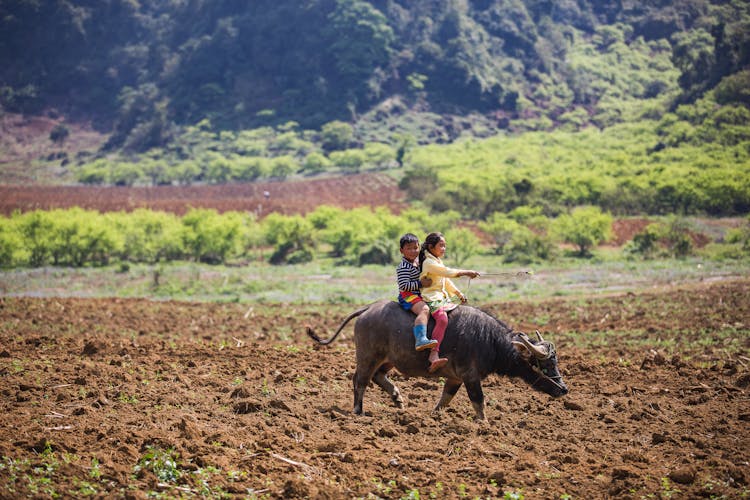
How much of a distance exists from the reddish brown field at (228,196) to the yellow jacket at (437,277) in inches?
2060

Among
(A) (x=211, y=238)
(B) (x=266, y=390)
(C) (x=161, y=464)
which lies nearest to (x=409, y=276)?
(B) (x=266, y=390)

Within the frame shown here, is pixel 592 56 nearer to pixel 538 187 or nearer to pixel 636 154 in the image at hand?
pixel 636 154

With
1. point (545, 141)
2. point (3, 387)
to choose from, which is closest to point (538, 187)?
point (545, 141)

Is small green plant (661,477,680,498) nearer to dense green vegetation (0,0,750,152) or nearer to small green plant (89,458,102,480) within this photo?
small green plant (89,458,102,480)

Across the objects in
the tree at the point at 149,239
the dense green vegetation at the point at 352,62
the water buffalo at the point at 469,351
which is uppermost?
the dense green vegetation at the point at 352,62

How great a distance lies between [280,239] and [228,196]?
34.4 metres

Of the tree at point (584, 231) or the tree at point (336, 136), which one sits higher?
the tree at point (336, 136)

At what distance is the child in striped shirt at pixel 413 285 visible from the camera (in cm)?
948

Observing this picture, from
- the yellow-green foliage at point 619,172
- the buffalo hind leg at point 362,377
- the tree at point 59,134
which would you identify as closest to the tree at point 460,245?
the yellow-green foliage at point 619,172

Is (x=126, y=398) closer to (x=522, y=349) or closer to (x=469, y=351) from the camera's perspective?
(x=469, y=351)

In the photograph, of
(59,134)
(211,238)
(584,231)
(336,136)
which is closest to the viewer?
(211,238)

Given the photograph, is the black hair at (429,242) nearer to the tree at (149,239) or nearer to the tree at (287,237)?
the tree at (149,239)

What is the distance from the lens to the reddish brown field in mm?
65812

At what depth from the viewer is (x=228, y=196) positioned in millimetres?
78812
